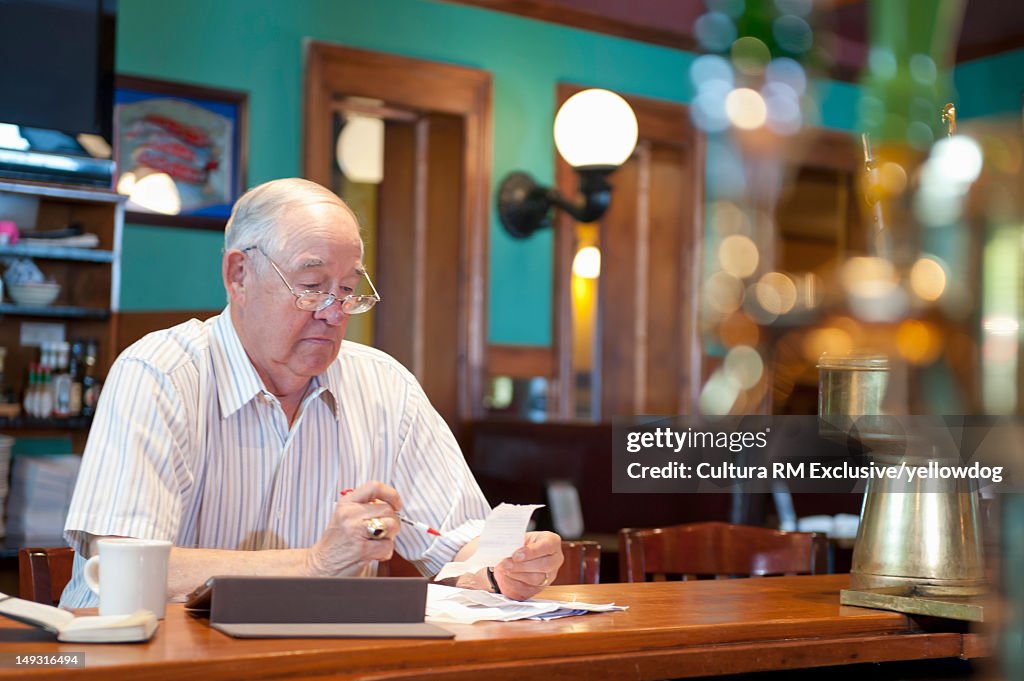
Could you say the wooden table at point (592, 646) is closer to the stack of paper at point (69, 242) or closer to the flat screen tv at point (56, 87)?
the stack of paper at point (69, 242)

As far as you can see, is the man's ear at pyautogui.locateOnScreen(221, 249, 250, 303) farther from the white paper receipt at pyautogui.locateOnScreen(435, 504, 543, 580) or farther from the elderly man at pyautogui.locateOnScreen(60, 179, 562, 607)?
the white paper receipt at pyautogui.locateOnScreen(435, 504, 543, 580)

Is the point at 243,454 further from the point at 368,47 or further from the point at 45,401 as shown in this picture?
the point at 368,47

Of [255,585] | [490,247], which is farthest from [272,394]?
[490,247]

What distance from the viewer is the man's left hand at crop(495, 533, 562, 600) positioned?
1.63m

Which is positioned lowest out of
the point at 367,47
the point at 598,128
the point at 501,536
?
the point at 501,536

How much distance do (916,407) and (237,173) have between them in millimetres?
4458

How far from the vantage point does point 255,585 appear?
1.29 meters

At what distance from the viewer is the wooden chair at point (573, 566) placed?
2.00 m

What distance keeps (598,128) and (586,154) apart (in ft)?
0.40

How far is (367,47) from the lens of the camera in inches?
193

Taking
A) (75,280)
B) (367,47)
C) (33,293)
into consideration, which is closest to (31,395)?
(33,293)

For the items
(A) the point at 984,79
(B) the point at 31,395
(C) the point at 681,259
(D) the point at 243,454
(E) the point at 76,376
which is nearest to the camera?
(D) the point at 243,454

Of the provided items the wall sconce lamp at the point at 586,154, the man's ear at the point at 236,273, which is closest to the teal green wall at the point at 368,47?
the wall sconce lamp at the point at 586,154

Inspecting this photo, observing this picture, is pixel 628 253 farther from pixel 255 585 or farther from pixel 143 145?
pixel 255 585
